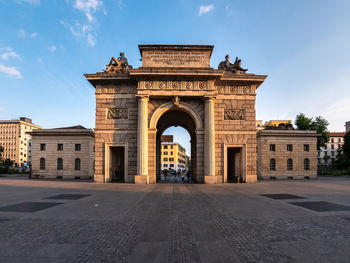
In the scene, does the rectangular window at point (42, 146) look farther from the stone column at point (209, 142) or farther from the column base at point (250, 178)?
the column base at point (250, 178)

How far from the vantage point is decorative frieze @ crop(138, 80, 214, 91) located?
22.0m

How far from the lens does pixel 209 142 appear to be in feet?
70.6


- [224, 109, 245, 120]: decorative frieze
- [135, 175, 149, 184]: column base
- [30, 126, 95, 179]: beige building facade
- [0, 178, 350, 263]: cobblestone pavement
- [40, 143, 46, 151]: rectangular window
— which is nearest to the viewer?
[0, 178, 350, 263]: cobblestone pavement

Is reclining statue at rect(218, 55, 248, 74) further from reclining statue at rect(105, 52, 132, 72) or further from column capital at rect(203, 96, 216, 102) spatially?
reclining statue at rect(105, 52, 132, 72)

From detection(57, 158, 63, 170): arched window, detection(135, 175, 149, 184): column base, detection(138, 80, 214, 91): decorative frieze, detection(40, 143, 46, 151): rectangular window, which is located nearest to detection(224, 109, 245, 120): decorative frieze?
detection(138, 80, 214, 91): decorative frieze

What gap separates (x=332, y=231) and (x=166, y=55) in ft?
70.8

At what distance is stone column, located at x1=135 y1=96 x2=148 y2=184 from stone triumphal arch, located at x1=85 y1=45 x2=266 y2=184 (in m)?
0.11

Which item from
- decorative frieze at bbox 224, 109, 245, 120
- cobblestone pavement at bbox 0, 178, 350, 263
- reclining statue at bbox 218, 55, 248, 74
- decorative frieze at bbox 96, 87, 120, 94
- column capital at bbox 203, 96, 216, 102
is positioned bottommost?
cobblestone pavement at bbox 0, 178, 350, 263

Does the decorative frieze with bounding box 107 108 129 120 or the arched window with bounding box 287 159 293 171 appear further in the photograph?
the arched window with bounding box 287 159 293 171

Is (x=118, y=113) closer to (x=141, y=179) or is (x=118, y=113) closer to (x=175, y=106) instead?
(x=175, y=106)

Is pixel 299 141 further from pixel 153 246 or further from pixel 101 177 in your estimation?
pixel 153 246

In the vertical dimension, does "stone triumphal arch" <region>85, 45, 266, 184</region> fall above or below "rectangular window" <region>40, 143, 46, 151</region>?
above

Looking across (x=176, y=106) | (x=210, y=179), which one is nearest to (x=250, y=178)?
(x=210, y=179)

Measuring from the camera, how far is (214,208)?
30.7ft
